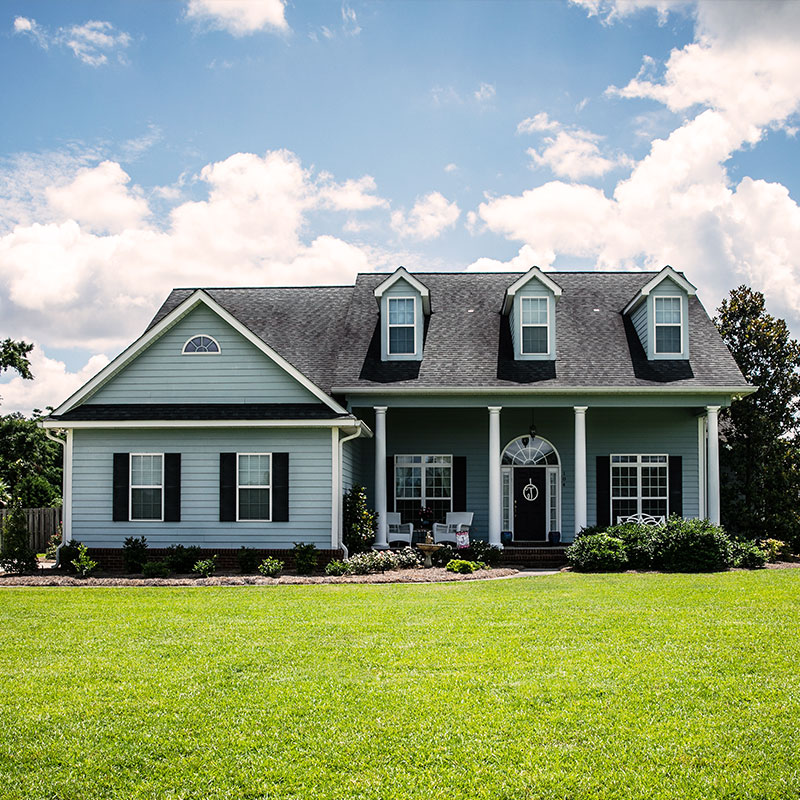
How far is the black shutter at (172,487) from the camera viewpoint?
1772 cm

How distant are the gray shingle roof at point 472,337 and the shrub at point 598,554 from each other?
12.3ft

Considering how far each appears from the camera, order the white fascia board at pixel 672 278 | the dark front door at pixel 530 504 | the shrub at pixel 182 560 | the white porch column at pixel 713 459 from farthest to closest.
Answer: the dark front door at pixel 530 504 → the white fascia board at pixel 672 278 → the white porch column at pixel 713 459 → the shrub at pixel 182 560

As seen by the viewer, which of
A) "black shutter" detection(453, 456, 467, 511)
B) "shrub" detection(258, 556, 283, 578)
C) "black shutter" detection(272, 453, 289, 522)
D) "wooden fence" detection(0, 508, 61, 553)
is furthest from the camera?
"wooden fence" detection(0, 508, 61, 553)

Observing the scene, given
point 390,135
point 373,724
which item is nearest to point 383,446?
point 390,135


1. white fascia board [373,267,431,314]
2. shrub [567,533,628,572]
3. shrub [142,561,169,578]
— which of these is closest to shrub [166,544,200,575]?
shrub [142,561,169,578]

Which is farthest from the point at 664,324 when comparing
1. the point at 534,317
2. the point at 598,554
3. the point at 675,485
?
the point at 598,554

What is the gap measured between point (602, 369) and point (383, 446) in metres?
5.64

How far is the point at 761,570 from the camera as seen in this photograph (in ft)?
56.2

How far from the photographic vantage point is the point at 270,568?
16547 mm

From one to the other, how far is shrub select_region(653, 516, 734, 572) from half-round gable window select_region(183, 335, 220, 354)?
10322 mm

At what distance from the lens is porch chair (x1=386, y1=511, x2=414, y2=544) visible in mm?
19445

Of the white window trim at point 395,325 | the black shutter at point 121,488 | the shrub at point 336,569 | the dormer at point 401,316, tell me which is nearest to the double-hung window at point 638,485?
the dormer at point 401,316

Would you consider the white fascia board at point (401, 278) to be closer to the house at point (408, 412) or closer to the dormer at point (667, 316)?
the house at point (408, 412)

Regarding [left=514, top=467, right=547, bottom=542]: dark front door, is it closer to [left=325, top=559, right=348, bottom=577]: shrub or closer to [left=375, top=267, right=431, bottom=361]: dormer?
[left=375, top=267, right=431, bottom=361]: dormer
